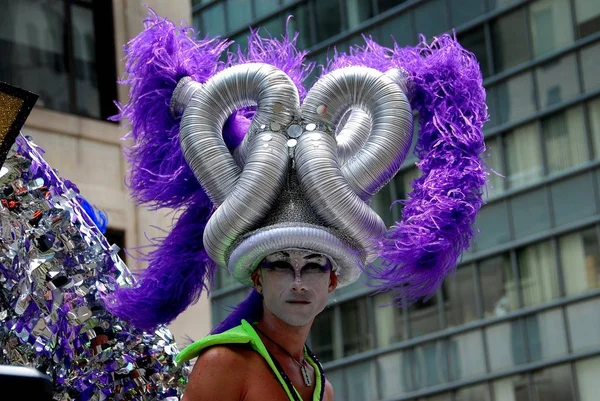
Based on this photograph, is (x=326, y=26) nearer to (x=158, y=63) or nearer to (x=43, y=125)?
(x=43, y=125)

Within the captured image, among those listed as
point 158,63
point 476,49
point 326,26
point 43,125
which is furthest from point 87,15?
point 326,26

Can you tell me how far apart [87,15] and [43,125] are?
4.50 feet

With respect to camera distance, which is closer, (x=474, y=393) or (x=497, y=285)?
(x=474, y=393)

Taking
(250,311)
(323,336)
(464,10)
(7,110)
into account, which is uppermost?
(464,10)

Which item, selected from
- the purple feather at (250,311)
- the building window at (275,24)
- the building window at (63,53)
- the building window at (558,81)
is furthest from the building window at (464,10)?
the purple feather at (250,311)

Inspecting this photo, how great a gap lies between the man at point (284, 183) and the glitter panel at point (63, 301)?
6.1 inches

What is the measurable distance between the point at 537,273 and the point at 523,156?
2.36 meters

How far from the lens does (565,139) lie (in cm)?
2498

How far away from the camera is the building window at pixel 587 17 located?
24.8 m

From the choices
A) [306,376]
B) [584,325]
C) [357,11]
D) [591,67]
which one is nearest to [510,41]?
[591,67]

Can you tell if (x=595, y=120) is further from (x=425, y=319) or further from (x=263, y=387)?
(x=263, y=387)

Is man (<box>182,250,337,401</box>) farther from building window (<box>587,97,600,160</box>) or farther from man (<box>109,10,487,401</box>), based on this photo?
building window (<box>587,97,600,160</box>)

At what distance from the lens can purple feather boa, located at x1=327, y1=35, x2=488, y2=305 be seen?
169 inches

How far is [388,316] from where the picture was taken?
27.2 metres
